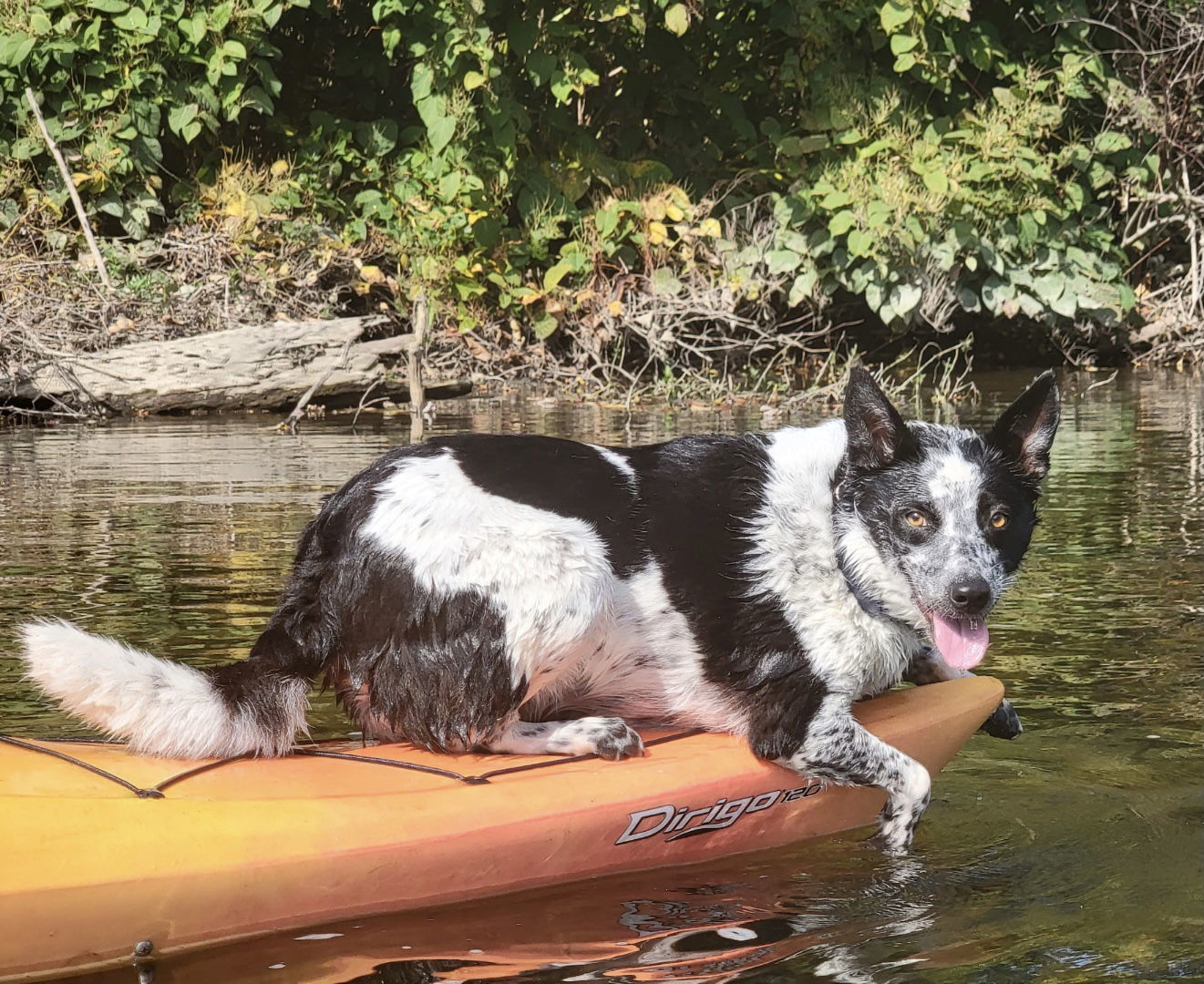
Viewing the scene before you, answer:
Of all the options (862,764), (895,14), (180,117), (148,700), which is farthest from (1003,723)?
(180,117)

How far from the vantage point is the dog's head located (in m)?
4.07

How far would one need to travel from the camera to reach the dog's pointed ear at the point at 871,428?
4.13 meters

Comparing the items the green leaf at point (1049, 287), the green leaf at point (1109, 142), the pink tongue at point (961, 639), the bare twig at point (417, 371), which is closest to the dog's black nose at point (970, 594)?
the pink tongue at point (961, 639)

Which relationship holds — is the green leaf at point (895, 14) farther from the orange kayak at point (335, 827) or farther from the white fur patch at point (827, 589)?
the orange kayak at point (335, 827)

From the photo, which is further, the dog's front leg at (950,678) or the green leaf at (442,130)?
the green leaf at (442,130)

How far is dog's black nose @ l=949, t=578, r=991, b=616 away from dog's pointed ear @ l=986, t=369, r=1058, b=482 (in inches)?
14.9

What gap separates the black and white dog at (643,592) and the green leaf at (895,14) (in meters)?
10.3

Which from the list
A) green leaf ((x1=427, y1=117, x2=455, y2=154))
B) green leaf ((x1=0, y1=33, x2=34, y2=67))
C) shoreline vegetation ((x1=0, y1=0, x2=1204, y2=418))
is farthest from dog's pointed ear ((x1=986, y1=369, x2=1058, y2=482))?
green leaf ((x1=0, y1=33, x2=34, y2=67))

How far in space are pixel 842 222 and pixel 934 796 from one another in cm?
963

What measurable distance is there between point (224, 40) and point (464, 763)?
10627 millimetres

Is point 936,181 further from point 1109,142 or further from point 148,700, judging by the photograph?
point 148,700

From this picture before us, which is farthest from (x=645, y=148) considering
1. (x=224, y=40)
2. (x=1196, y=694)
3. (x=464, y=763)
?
(x=464, y=763)

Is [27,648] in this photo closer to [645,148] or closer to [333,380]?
[333,380]

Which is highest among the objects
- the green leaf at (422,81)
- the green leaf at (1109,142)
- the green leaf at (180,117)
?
the green leaf at (422,81)
